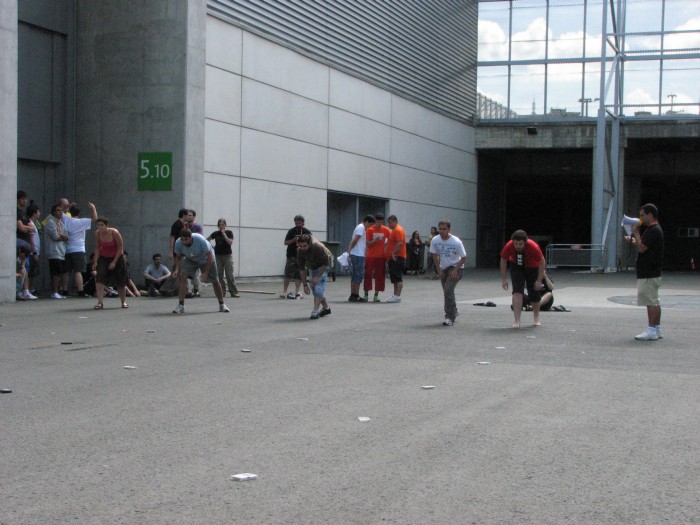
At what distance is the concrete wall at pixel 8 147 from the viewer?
16375mm

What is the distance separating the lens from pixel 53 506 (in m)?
4.56

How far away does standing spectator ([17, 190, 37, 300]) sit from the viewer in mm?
17281

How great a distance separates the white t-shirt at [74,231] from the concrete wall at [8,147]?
1.63 metres

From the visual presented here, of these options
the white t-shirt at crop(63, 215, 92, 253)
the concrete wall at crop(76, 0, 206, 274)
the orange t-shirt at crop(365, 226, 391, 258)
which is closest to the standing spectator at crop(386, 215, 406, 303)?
the orange t-shirt at crop(365, 226, 391, 258)

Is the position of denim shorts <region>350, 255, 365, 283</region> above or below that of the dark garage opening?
below

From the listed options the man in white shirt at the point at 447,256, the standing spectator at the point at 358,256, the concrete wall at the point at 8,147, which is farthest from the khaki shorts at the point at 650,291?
the concrete wall at the point at 8,147

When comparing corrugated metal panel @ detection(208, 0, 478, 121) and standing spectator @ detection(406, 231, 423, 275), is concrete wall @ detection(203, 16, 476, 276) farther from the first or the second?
standing spectator @ detection(406, 231, 423, 275)

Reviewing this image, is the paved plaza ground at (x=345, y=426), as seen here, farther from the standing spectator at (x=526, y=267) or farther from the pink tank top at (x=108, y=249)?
the pink tank top at (x=108, y=249)

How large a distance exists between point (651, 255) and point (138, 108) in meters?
12.8

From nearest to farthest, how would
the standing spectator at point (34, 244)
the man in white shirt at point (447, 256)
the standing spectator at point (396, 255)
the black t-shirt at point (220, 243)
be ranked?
the man in white shirt at point (447, 256) → the standing spectator at point (34, 244) → the standing spectator at point (396, 255) → the black t-shirt at point (220, 243)

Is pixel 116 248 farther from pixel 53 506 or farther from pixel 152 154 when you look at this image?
pixel 53 506

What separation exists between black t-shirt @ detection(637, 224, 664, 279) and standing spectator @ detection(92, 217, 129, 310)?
319 inches

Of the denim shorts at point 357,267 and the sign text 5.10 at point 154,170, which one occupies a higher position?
the sign text 5.10 at point 154,170

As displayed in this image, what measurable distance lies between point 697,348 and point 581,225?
47052mm
